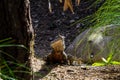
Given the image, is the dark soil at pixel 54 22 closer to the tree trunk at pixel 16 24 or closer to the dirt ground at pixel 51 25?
the dirt ground at pixel 51 25

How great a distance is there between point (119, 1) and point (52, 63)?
1529 mm

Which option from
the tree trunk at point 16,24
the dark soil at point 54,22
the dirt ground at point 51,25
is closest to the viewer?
the tree trunk at point 16,24

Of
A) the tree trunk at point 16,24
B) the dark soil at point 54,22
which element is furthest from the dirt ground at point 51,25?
the tree trunk at point 16,24

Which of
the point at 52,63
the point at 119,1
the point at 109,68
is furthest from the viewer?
the point at 52,63

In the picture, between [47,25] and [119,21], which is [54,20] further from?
[119,21]

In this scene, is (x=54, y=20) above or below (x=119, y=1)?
below

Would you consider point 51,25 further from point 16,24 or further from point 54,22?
point 16,24

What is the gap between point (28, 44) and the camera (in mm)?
2543

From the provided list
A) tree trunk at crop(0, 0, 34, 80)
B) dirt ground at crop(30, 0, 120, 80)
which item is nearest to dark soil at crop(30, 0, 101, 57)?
dirt ground at crop(30, 0, 120, 80)

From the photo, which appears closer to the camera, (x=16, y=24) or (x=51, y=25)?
(x=16, y=24)

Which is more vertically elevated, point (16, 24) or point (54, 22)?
point (16, 24)

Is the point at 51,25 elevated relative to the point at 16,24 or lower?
lower

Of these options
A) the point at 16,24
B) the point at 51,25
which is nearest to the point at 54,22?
the point at 51,25

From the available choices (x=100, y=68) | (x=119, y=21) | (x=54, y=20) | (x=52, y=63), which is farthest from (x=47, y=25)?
(x=119, y=21)
